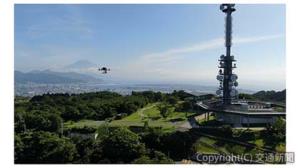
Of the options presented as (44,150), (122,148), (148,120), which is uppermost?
(148,120)

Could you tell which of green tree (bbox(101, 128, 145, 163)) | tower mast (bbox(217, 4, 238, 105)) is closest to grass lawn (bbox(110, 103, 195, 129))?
tower mast (bbox(217, 4, 238, 105))

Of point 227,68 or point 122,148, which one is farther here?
point 227,68

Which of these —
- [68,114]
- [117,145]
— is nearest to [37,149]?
[117,145]

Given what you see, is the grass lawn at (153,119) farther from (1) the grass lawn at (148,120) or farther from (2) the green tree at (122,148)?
(2) the green tree at (122,148)

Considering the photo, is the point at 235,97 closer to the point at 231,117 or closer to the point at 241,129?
the point at 231,117

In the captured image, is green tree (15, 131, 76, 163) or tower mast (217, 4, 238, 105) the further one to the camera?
tower mast (217, 4, 238, 105)

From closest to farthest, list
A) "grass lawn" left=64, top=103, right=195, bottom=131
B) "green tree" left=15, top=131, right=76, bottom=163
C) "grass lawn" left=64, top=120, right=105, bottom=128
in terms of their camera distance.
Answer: "green tree" left=15, top=131, right=76, bottom=163 → "grass lawn" left=64, top=103, right=195, bottom=131 → "grass lawn" left=64, top=120, right=105, bottom=128

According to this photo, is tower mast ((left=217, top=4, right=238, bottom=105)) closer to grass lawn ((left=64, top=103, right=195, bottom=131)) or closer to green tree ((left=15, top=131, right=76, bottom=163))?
grass lawn ((left=64, top=103, right=195, bottom=131))

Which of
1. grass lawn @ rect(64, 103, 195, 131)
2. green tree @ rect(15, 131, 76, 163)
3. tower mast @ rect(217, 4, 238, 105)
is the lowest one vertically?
green tree @ rect(15, 131, 76, 163)

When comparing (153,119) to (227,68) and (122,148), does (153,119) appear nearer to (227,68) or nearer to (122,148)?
(227,68)

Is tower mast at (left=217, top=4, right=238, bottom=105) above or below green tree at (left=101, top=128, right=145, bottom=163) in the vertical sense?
above

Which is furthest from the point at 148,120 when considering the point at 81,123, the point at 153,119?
the point at 81,123
